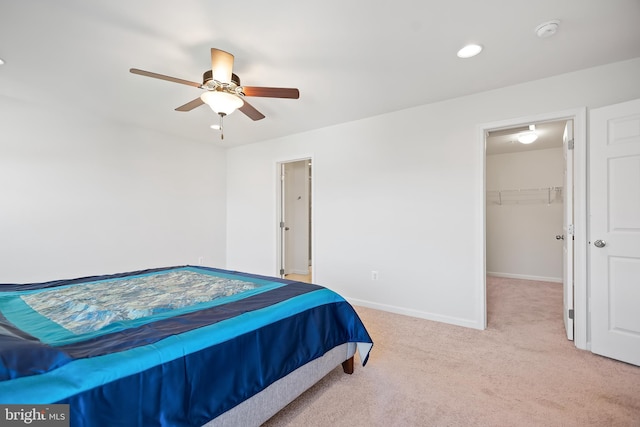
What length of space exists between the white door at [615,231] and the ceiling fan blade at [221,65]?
2949mm

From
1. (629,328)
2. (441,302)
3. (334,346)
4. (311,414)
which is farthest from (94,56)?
(629,328)

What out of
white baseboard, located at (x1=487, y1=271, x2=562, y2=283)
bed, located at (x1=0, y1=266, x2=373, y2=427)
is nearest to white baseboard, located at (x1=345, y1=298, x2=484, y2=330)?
bed, located at (x1=0, y1=266, x2=373, y2=427)

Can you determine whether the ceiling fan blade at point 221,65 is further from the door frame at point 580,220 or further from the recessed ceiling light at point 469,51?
the door frame at point 580,220

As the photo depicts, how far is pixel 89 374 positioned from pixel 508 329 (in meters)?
3.46

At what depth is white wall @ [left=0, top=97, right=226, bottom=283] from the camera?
10.7 ft

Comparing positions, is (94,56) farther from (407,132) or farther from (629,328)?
(629,328)

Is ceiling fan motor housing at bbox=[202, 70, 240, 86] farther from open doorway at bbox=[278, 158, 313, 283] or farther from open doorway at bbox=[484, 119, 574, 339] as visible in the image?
open doorway at bbox=[484, 119, 574, 339]

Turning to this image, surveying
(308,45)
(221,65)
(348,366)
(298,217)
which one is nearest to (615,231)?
(348,366)

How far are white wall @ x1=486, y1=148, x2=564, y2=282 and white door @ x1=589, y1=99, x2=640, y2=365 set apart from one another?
3.56 meters

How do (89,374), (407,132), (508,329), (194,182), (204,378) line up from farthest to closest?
(194,182)
(407,132)
(508,329)
(204,378)
(89,374)

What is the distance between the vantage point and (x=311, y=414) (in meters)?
1.76

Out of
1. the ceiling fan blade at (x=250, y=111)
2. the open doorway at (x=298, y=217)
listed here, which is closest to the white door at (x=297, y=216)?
the open doorway at (x=298, y=217)

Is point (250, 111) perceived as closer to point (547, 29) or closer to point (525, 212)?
point (547, 29)

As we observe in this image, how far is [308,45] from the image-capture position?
88.7 inches
